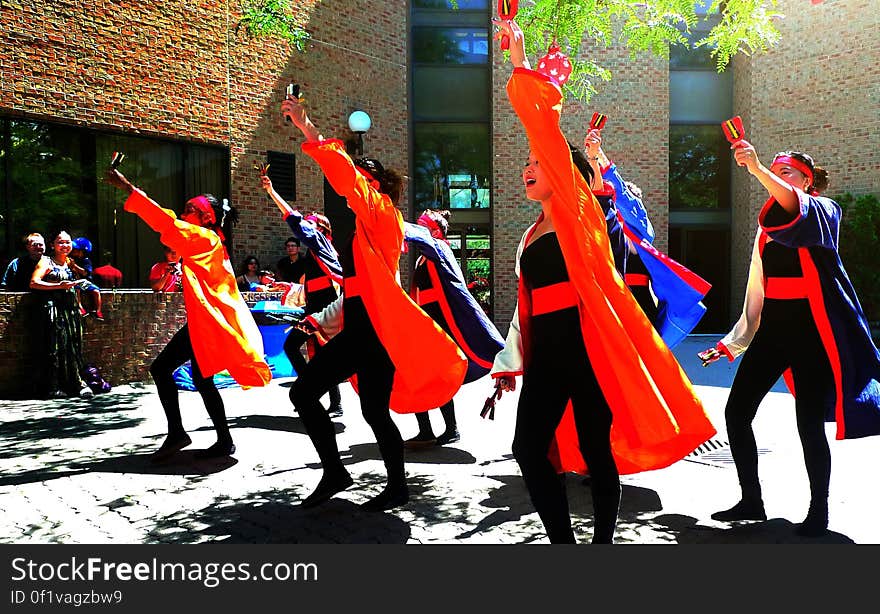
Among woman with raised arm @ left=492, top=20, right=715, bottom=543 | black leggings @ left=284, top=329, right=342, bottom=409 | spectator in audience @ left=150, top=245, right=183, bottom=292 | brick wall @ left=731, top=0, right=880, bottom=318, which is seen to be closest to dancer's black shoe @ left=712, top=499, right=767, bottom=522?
woman with raised arm @ left=492, top=20, right=715, bottom=543

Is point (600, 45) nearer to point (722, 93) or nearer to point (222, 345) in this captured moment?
point (722, 93)

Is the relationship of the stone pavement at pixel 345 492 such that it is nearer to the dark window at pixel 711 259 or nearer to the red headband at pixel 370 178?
the red headband at pixel 370 178

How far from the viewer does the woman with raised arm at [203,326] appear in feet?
17.9

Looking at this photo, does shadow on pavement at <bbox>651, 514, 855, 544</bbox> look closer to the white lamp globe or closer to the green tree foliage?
the white lamp globe

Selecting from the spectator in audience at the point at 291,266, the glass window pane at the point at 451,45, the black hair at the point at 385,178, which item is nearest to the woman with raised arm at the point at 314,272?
the spectator in audience at the point at 291,266

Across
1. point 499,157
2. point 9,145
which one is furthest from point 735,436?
point 499,157

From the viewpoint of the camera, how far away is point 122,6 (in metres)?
12.2

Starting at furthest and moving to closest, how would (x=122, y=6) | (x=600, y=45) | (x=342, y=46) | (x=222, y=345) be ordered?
1. (x=600, y=45)
2. (x=342, y=46)
3. (x=122, y=6)
4. (x=222, y=345)

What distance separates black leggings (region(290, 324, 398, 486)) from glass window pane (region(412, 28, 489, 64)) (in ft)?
49.1

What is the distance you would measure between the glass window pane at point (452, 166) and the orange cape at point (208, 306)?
1285cm

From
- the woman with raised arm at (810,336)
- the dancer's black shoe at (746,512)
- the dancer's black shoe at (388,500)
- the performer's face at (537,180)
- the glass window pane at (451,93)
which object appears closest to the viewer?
the performer's face at (537,180)

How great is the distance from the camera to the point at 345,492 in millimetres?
4902

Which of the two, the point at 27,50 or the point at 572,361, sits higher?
the point at 27,50

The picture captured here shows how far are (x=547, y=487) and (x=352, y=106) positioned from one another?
13243mm
